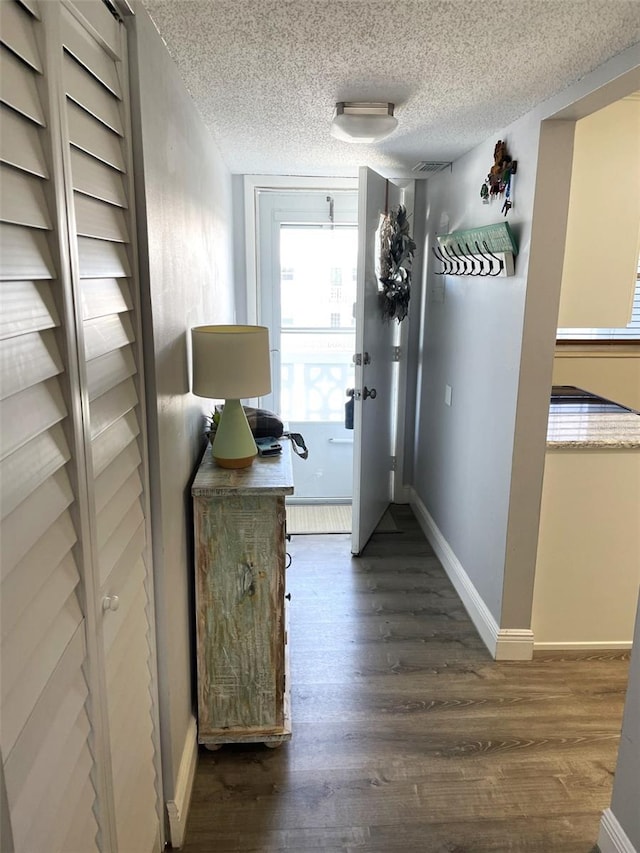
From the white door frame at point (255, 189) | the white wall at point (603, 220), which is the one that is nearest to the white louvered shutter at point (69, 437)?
the white wall at point (603, 220)

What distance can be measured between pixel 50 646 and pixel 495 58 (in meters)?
1.71

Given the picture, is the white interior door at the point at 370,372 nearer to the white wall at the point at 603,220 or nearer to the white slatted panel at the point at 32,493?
the white wall at the point at 603,220

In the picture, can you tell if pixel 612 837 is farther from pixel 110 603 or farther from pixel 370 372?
pixel 370 372

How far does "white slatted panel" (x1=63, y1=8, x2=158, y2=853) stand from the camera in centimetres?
102

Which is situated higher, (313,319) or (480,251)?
(480,251)

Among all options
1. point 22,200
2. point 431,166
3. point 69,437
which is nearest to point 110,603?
point 69,437

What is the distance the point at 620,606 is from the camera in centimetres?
253

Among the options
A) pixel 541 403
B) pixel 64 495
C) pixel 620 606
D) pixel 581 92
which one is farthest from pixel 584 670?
pixel 64 495

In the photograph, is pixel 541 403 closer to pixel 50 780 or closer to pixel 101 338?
pixel 101 338

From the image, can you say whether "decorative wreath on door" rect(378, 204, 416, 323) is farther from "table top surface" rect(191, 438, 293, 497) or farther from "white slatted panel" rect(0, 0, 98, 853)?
"white slatted panel" rect(0, 0, 98, 853)

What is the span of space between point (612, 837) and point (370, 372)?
2.18 m

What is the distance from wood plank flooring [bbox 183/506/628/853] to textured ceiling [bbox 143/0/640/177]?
2.08m

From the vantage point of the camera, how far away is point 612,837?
161 cm

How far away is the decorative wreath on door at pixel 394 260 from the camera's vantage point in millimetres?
3266
